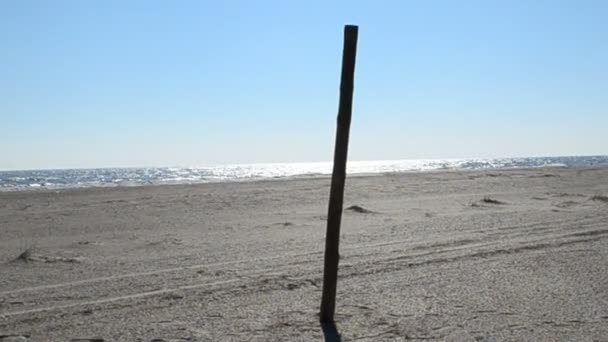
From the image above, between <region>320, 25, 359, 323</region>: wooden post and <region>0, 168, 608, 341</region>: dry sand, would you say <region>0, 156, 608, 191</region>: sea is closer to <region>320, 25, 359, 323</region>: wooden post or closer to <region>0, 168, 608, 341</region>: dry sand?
<region>0, 168, 608, 341</region>: dry sand

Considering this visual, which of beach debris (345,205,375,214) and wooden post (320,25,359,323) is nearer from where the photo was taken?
wooden post (320,25,359,323)

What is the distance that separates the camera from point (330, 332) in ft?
20.1

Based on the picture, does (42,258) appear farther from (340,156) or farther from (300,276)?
(340,156)

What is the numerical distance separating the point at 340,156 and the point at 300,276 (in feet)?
8.86

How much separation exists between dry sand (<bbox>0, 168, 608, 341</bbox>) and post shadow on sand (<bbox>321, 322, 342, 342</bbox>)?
78 mm

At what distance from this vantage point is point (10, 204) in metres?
21.4

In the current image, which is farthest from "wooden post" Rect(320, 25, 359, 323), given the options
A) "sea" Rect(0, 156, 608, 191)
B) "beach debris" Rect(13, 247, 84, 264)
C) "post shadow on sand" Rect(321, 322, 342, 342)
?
Answer: "sea" Rect(0, 156, 608, 191)

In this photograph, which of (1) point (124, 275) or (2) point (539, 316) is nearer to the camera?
(2) point (539, 316)

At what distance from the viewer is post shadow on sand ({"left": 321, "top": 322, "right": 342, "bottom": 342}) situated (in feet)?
19.4

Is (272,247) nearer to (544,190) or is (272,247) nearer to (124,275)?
(124,275)

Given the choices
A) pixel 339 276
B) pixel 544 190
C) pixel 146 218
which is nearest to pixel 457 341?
pixel 339 276

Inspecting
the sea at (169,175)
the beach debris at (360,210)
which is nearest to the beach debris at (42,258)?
the beach debris at (360,210)

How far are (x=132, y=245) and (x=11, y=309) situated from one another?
16.2 ft

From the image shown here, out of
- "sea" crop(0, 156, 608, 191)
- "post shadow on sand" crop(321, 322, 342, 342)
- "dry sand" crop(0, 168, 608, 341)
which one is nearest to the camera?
"post shadow on sand" crop(321, 322, 342, 342)
